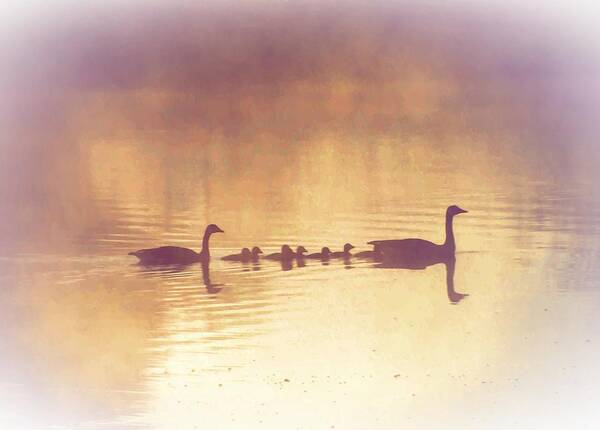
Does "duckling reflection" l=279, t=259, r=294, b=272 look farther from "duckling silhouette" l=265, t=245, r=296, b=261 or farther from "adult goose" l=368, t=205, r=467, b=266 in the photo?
"adult goose" l=368, t=205, r=467, b=266

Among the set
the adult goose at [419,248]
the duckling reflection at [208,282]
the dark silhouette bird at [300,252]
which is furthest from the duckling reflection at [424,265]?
the duckling reflection at [208,282]

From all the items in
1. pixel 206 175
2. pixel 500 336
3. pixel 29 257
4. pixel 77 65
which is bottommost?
pixel 500 336

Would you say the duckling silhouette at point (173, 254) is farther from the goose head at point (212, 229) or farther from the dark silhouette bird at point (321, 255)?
the dark silhouette bird at point (321, 255)

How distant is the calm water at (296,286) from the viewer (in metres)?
4.67

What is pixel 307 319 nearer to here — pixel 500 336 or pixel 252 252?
pixel 252 252

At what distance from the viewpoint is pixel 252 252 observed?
203 inches

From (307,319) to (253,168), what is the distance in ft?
2.44

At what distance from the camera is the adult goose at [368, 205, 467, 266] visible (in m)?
5.18

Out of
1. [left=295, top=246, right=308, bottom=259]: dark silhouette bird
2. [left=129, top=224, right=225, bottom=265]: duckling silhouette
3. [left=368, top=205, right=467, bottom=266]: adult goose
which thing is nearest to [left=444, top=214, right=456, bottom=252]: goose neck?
[left=368, top=205, right=467, bottom=266]: adult goose

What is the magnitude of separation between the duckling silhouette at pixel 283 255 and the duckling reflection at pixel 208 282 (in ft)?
0.86

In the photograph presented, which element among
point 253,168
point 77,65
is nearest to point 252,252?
point 253,168

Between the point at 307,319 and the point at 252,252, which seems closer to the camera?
the point at 307,319

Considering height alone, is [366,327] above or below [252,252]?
below

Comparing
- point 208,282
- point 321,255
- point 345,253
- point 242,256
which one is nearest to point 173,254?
point 208,282
